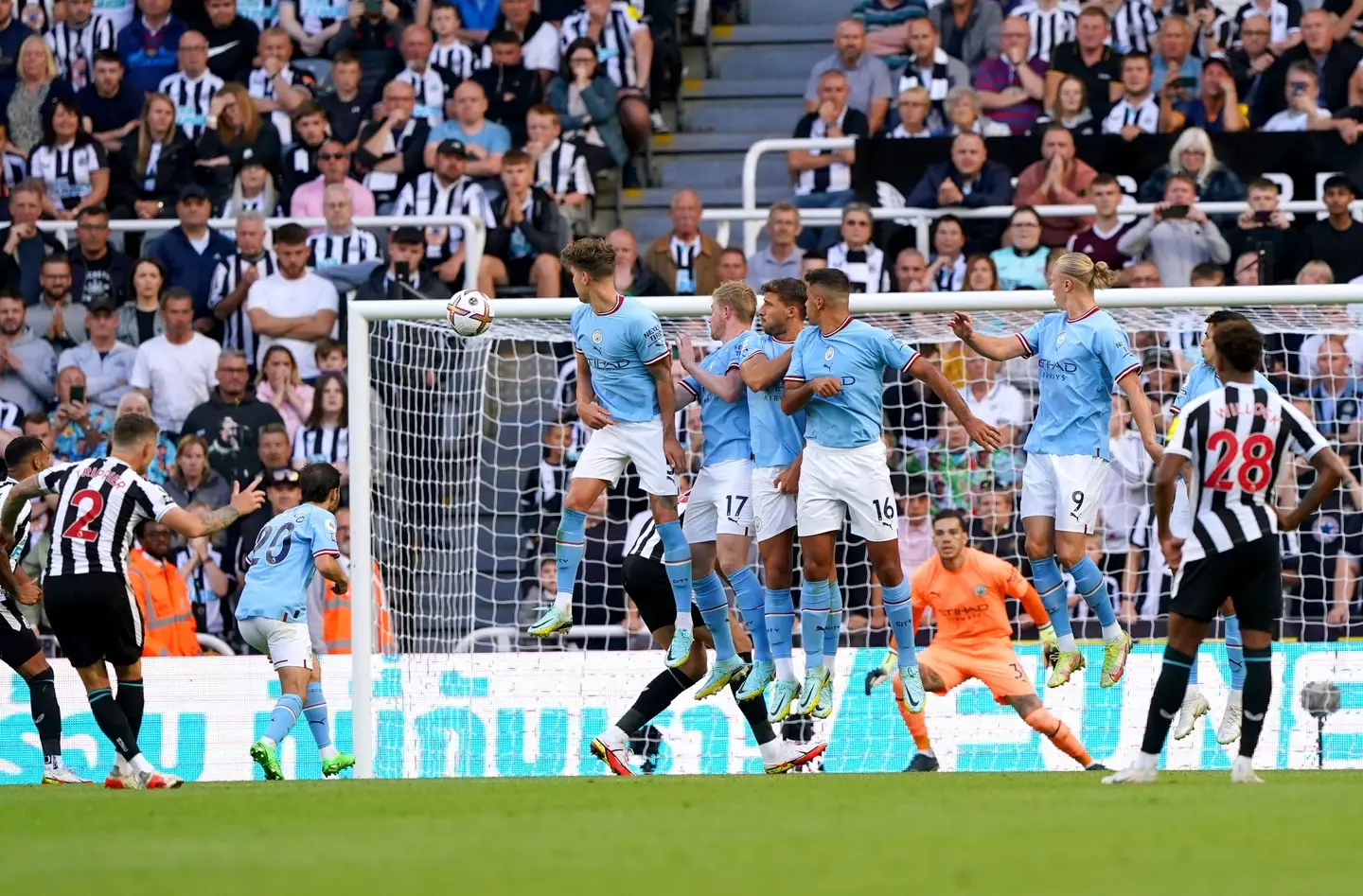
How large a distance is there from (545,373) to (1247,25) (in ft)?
23.9

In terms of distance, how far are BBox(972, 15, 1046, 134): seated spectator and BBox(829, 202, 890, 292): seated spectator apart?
240 centimetres

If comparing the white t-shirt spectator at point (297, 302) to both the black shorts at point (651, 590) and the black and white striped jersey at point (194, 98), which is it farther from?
the black shorts at point (651, 590)

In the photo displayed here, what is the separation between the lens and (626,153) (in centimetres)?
1942

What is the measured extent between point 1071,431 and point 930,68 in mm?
7584

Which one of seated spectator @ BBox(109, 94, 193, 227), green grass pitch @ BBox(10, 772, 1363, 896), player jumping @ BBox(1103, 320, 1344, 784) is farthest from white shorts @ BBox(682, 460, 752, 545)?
seated spectator @ BBox(109, 94, 193, 227)

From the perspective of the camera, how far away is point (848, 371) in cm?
1126

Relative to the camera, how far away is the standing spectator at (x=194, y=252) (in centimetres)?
1792

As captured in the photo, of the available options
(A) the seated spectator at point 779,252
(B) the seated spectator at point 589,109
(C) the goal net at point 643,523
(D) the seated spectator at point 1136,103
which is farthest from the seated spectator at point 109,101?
(D) the seated spectator at point 1136,103

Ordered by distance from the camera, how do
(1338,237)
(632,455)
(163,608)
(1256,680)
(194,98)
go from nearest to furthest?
(1256,680) < (632,455) < (163,608) < (1338,237) < (194,98)

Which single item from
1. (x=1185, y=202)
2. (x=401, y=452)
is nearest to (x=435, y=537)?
(x=401, y=452)

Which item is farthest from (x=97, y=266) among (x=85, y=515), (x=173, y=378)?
(x=85, y=515)

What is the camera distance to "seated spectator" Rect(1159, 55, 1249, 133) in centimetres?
1744

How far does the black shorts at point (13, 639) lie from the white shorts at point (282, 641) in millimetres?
1329

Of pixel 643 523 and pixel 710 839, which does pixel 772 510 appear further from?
pixel 710 839
